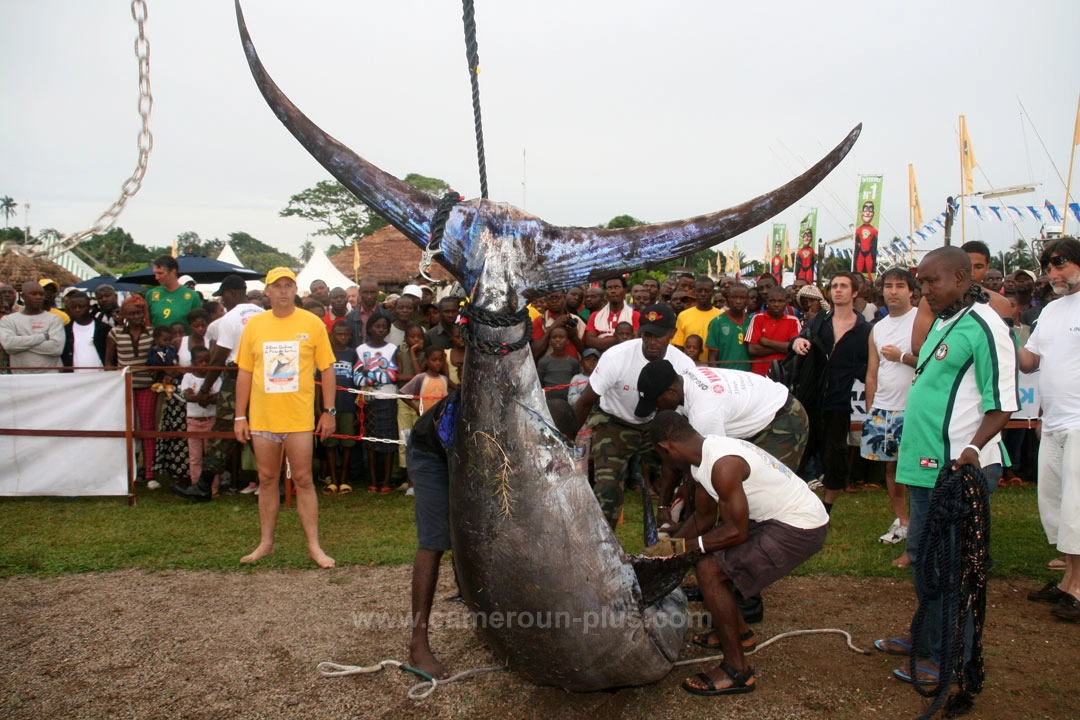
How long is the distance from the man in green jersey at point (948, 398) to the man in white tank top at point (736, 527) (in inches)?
21.3

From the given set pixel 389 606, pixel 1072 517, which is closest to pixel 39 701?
pixel 389 606

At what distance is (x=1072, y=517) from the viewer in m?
4.14

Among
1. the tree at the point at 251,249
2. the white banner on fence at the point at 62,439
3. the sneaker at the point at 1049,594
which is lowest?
the sneaker at the point at 1049,594

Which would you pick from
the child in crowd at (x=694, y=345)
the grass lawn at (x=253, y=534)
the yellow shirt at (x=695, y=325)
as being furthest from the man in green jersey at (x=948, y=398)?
the yellow shirt at (x=695, y=325)

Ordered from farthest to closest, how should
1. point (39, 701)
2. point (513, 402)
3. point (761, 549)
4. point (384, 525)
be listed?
point (384, 525), point (761, 549), point (39, 701), point (513, 402)

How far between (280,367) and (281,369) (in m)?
0.02

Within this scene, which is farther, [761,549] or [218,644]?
[218,644]

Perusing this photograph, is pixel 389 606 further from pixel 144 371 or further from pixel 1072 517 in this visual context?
pixel 144 371

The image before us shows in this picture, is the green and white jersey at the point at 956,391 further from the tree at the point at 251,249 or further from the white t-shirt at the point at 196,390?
the tree at the point at 251,249

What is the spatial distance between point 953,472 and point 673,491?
216 cm

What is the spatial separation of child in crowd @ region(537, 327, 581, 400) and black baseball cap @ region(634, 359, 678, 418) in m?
2.54

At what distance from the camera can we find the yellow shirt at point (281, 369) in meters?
5.03

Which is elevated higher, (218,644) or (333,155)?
(333,155)

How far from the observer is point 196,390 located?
24.0 ft
